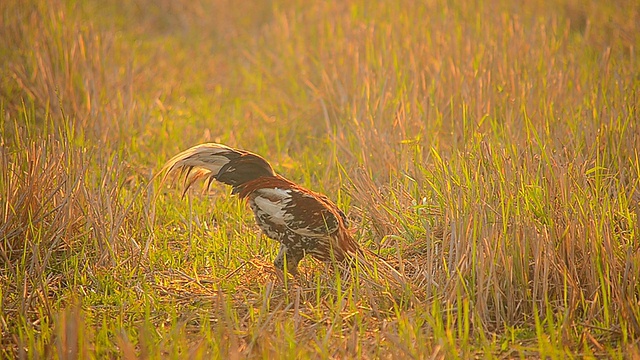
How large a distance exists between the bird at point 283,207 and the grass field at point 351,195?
0.16m

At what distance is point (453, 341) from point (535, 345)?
14.3 inches

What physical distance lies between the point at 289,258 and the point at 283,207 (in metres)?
0.29

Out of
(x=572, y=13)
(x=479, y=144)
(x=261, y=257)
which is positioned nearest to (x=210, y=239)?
(x=261, y=257)

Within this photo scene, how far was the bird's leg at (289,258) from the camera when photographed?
12.3 feet

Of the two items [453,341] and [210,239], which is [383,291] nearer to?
[453,341]

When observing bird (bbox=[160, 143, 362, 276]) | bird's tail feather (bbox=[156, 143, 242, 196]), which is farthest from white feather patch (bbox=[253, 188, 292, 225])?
bird's tail feather (bbox=[156, 143, 242, 196])

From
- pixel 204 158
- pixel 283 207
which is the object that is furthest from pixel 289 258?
pixel 204 158

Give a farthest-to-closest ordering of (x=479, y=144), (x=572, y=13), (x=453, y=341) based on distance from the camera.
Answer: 1. (x=572, y=13)
2. (x=479, y=144)
3. (x=453, y=341)

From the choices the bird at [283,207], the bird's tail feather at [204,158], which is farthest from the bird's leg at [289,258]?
the bird's tail feather at [204,158]

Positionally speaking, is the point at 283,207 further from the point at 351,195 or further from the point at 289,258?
the point at 351,195

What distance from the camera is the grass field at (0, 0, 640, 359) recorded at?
324 centimetres

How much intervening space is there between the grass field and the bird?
165mm

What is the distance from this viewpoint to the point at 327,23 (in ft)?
22.8

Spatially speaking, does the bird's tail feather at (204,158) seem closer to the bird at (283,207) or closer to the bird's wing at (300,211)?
the bird at (283,207)
